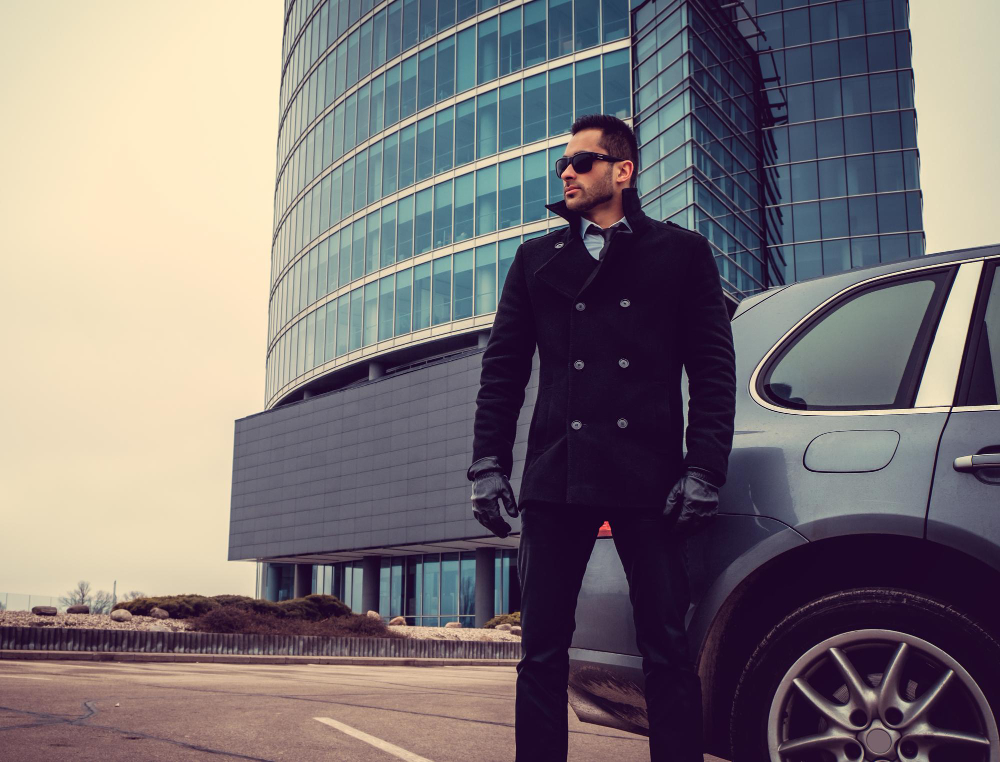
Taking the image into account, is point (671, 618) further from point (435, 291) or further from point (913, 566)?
point (435, 291)

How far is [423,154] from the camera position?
3988 centimetres

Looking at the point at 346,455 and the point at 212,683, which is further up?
the point at 346,455

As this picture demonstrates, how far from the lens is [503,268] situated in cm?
3556

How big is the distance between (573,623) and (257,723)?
123 inches

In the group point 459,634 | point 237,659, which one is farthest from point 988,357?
point 459,634

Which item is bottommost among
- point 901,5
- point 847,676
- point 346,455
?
point 847,676

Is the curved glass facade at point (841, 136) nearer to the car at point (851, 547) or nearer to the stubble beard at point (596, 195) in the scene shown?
the car at point (851, 547)

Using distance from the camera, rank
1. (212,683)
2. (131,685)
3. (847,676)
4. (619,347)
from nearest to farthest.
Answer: (847,676)
(619,347)
(131,685)
(212,683)

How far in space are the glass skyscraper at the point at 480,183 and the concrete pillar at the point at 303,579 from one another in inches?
172

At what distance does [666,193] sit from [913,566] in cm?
3211

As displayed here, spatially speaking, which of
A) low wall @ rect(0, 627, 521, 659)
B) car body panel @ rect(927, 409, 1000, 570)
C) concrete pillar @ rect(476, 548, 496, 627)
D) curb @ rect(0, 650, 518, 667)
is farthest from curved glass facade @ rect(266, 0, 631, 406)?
car body panel @ rect(927, 409, 1000, 570)

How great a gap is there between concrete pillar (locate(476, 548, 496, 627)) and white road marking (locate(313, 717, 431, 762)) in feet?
107

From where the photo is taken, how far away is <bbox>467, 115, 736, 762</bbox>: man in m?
2.50

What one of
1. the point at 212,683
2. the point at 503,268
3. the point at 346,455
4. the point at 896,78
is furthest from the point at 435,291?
the point at 212,683
